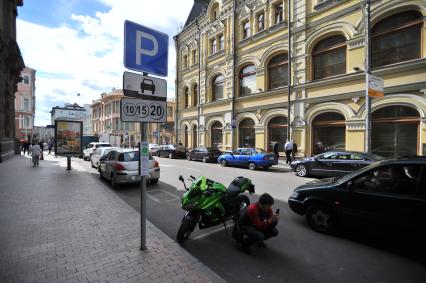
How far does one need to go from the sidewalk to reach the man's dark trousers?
885mm

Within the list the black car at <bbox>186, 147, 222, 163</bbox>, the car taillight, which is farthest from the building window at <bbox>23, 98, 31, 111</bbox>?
the car taillight

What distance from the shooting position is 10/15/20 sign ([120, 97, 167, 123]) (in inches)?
133

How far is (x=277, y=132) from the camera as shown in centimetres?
1869

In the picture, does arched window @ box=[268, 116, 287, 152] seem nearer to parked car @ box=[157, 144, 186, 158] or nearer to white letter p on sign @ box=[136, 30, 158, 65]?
parked car @ box=[157, 144, 186, 158]

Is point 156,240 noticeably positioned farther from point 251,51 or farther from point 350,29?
point 251,51

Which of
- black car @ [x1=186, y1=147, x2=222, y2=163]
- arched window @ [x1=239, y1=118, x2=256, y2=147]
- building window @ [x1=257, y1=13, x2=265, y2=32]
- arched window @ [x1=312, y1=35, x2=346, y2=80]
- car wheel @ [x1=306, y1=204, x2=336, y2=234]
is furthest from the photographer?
arched window @ [x1=239, y1=118, x2=256, y2=147]

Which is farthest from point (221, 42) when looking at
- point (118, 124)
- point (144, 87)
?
point (118, 124)

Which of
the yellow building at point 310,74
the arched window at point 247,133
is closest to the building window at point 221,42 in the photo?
the yellow building at point 310,74

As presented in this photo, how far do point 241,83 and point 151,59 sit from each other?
18.9m

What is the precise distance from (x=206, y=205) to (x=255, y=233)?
952 millimetres

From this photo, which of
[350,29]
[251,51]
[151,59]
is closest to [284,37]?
[251,51]

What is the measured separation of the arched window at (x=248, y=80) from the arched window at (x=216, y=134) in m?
4.29

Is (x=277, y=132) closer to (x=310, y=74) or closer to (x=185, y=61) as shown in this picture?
(x=310, y=74)

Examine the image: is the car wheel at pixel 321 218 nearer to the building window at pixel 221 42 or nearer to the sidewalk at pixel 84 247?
the sidewalk at pixel 84 247
